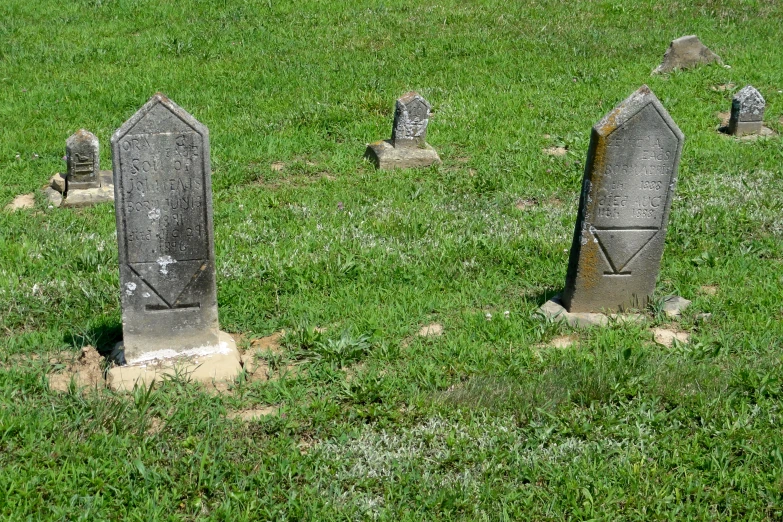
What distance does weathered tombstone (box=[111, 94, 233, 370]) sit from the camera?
5.29 m

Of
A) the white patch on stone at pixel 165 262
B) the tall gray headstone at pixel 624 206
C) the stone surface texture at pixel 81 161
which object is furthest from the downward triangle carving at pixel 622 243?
the stone surface texture at pixel 81 161

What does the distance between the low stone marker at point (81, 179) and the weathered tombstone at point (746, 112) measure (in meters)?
7.62

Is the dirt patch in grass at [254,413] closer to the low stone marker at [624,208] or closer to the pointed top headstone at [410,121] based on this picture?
the low stone marker at [624,208]

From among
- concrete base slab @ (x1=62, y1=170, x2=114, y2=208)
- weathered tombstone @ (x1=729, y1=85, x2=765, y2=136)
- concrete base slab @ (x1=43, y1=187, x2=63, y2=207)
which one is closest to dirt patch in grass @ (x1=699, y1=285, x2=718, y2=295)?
weathered tombstone @ (x1=729, y1=85, x2=765, y2=136)

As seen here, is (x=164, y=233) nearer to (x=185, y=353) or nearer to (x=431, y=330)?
(x=185, y=353)

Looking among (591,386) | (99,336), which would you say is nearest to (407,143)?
(99,336)

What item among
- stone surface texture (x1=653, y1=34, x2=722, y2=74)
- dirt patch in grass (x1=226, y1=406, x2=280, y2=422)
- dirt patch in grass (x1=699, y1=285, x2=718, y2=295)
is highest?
stone surface texture (x1=653, y1=34, x2=722, y2=74)

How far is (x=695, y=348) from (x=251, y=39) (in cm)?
1066

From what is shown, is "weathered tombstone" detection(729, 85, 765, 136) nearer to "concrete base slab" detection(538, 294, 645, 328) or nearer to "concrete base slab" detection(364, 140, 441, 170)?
"concrete base slab" detection(364, 140, 441, 170)

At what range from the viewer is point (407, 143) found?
34.2 feet

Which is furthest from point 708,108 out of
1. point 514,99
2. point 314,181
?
point 314,181

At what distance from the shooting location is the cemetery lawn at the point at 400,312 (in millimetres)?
4582

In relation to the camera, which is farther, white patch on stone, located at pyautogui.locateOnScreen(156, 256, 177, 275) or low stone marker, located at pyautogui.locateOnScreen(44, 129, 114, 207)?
low stone marker, located at pyautogui.locateOnScreen(44, 129, 114, 207)

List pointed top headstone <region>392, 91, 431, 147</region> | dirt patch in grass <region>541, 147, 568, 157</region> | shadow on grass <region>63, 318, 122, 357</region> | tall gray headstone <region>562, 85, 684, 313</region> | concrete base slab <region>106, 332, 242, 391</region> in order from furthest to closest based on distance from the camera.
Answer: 1. dirt patch in grass <region>541, 147, 568, 157</region>
2. pointed top headstone <region>392, 91, 431, 147</region>
3. tall gray headstone <region>562, 85, 684, 313</region>
4. shadow on grass <region>63, 318, 122, 357</region>
5. concrete base slab <region>106, 332, 242, 391</region>
